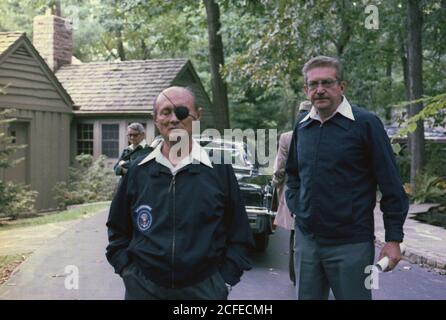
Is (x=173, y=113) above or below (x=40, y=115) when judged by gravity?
below

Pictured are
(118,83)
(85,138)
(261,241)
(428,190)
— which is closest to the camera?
(261,241)

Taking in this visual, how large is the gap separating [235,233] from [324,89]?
1186mm

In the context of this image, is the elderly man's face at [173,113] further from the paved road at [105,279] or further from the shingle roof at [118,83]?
the shingle roof at [118,83]

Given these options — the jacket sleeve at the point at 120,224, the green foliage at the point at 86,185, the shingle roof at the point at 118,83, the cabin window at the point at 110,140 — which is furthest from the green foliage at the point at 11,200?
the jacket sleeve at the point at 120,224

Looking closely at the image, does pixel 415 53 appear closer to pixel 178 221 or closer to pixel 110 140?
pixel 110 140

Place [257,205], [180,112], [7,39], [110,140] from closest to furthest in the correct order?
[180,112]
[257,205]
[7,39]
[110,140]

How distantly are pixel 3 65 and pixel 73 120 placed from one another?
17.6 ft

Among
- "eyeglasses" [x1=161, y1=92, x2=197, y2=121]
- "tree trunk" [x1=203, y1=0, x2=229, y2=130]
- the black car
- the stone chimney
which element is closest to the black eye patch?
"eyeglasses" [x1=161, y1=92, x2=197, y2=121]

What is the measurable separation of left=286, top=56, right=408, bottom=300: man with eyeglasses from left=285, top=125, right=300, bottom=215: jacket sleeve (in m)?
0.20

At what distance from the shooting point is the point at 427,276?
7.91 m

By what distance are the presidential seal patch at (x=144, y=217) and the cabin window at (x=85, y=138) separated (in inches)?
776

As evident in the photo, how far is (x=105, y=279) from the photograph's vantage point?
289 inches

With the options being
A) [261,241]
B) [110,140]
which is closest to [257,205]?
[261,241]
